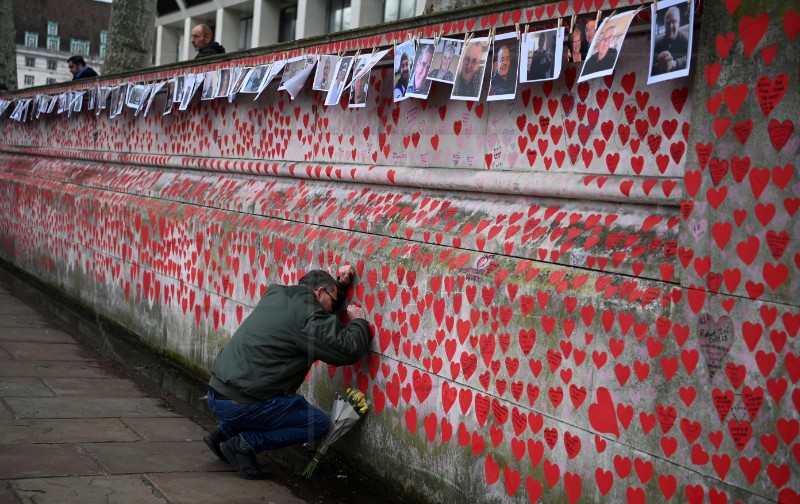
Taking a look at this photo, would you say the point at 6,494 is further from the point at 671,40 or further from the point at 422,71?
the point at 671,40

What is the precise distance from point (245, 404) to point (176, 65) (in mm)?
4578

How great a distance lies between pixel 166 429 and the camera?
6148 millimetres

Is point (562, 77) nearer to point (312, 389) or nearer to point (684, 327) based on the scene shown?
point (684, 327)

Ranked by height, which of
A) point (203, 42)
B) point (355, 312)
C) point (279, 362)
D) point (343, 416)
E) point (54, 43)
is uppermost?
point (54, 43)

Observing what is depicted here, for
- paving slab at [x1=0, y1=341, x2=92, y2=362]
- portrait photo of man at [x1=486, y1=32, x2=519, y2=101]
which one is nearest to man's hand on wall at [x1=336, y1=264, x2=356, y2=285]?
portrait photo of man at [x1=486, y1=32, x2=519, y2=101]

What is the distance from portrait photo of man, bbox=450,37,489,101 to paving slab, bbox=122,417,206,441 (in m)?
2.83

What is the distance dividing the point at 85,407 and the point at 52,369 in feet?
4.18

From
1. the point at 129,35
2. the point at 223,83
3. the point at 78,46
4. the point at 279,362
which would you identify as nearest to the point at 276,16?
the point at 129,35

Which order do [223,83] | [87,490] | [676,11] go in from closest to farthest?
1. [676,11]
2. [87,490]
3. [223,83]

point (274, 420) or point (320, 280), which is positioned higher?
point (320, 280)

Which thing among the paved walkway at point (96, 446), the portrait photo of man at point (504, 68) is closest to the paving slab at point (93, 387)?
the paved walkway at point (96, 446)

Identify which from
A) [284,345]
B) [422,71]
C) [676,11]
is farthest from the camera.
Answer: [284,345]

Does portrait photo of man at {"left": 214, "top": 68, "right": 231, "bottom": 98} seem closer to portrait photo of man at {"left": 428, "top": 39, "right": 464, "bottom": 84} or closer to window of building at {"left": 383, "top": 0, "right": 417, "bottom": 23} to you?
portrait photo of man at {"left": 428, "top": 39, "right": 464, "bottom": 84}

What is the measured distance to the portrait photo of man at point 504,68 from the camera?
4.37 meters
